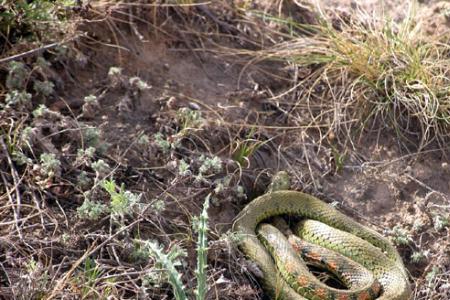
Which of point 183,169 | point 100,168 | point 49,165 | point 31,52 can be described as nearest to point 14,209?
point 49,165

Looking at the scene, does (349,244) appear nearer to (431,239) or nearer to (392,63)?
(431,239)

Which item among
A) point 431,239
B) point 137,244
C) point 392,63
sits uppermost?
point 392,63

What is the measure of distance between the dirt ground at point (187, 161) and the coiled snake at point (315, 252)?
4.9 inches

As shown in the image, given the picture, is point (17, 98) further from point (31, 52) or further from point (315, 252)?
point (315, 252)

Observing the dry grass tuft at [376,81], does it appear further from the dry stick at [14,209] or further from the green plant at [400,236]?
the dry stick at [14,209]

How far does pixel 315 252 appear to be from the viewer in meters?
4.93

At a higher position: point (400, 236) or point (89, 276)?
point (89, 276)

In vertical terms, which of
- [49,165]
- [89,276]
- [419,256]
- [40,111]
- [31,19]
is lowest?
[419,256]

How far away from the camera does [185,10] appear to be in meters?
6.09

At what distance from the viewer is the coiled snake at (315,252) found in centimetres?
464

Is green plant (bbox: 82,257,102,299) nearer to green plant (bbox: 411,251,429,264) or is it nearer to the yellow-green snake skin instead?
the yellow-green snake skin

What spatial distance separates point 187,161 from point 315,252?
95cm

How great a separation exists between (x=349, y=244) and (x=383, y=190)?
2.18 ft

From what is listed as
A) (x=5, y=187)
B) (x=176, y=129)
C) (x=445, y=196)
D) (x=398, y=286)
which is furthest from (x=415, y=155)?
(x=5, y=187)
